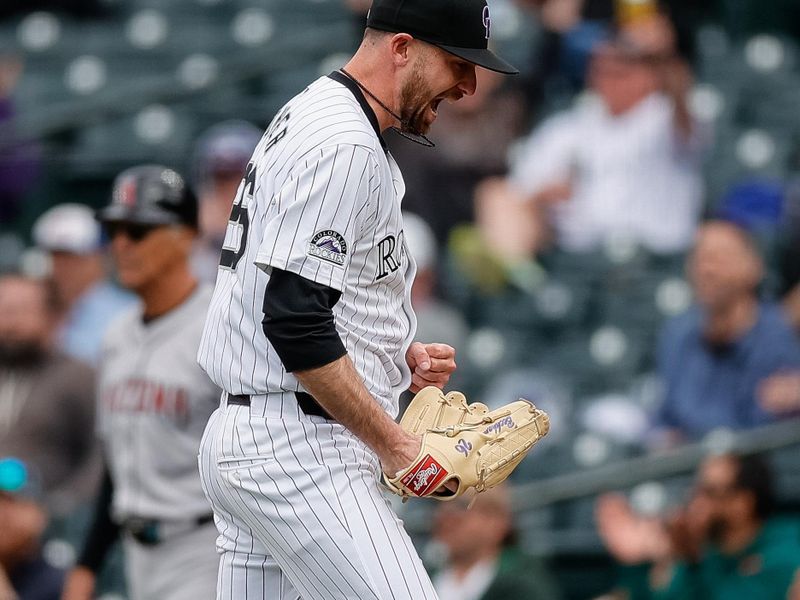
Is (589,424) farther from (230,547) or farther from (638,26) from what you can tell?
(230,547)

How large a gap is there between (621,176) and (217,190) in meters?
1.94

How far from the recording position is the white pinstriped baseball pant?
2795 millimetres

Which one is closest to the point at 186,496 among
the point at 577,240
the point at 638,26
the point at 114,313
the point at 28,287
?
the point at 28,287

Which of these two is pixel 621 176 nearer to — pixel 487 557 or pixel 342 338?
pixel 487 557

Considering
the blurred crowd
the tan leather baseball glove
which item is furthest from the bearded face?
the blurred crowd

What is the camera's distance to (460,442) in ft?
9.47

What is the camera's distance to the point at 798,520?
5.14 meters

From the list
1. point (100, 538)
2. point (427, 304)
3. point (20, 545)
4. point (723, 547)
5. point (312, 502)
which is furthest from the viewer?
point (427, 304)

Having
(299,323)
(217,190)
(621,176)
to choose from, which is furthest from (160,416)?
(621,176)

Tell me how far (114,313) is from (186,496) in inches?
129

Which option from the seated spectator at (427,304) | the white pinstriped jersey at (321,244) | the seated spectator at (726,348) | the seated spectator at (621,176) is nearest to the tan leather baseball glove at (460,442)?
the white pinstriped jersey at (321,244)

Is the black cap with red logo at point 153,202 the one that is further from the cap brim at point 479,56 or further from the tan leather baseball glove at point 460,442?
the cap brim at point 479,56

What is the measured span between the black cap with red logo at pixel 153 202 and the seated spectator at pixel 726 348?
246 centimetres

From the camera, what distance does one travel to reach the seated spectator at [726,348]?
5961mm
